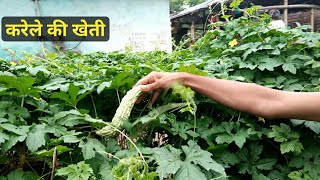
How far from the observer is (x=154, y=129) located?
142 centimetres

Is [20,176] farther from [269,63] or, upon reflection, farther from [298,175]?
[269,63]

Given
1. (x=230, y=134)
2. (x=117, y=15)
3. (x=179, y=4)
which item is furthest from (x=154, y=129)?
(x=179, y=4)

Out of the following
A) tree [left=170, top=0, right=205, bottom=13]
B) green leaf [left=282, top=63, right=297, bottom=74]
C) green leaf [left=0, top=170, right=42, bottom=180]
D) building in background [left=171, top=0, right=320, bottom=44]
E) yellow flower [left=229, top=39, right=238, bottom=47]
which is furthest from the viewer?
tree [left=170, top=0, right=205, bottom=13]

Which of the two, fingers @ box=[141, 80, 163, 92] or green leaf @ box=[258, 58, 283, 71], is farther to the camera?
green leaf @ box=[258, 58, 283, 71]

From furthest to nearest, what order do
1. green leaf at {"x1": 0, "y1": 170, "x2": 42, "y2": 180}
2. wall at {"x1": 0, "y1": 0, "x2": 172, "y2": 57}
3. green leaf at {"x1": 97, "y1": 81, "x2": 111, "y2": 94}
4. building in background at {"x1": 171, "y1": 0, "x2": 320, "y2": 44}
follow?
1. building in background at {"x1": 171, "y1": 0, "x2": 320, "y2": 44}
2. wall at {"x1": 0, "y1": 0, "x2": 172, "y2": 57}
3. green leaf at {"x1": 97, "y1": 81, "x2": 111, "y2": 94}
4. green leaf at {"x1": 0, "y1": 170, "x2": 42, "y2": 180}

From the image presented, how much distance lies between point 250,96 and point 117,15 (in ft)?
27.0

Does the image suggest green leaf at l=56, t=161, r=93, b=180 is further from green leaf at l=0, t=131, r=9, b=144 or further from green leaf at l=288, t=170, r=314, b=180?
green leaf at l=288, t=170, r=314, b=180

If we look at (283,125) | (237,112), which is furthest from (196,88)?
(283,125)

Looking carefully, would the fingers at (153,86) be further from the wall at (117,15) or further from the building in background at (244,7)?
the building in background at (244,7)

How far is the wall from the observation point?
841cm

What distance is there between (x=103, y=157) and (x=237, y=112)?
0.61m

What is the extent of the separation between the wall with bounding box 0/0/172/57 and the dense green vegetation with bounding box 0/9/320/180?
675 cm

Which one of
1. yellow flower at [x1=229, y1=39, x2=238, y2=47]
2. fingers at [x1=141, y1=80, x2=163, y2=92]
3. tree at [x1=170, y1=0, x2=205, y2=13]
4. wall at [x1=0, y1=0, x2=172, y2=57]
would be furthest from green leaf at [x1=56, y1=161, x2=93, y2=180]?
tree at [x1=170, y1=0, x2=205, y2=13]

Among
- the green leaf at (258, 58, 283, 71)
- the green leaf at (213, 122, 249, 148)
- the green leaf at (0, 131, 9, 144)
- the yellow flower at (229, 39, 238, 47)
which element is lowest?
the green leaf at (213, 122, 249, 148)
